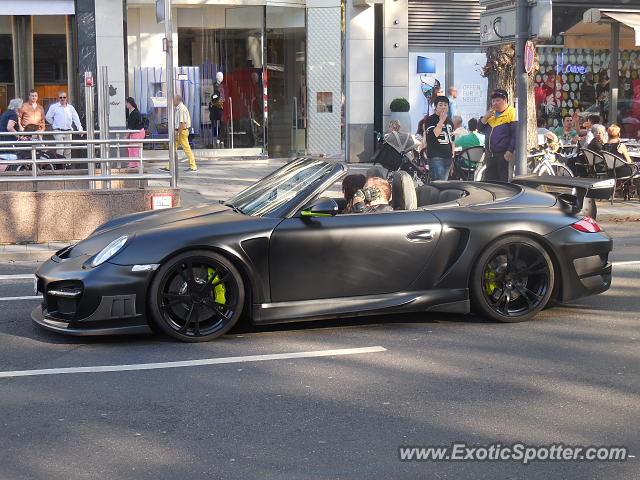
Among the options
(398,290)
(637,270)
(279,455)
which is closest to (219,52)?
(637,270)

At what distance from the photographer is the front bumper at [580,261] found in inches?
294

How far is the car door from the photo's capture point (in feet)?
22.7

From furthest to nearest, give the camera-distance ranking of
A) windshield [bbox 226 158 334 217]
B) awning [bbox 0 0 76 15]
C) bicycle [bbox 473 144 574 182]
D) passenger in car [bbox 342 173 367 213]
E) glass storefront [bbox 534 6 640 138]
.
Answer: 1. glass storefront [bbox 534 6 640 138]
2. awning [bbox 0 0 76 15]
3. bicycle [bbox 473 144 574 182]
4. passenger in car [bbox 342 173 367 213]
5. windshield [bbox 226 158 334 217]

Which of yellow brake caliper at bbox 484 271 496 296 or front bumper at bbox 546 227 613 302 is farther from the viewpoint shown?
front bumper at bbox 546 227 613 302

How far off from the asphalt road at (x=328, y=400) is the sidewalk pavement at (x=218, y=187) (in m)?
2.44

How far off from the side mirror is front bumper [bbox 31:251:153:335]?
1205mm

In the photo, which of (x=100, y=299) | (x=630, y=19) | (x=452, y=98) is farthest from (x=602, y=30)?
(x=100, y=299)

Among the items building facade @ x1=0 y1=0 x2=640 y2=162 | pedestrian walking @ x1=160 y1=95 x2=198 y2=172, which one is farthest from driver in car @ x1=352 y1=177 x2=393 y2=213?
building facade @ x1=0 y1=0 x2=640 y2=162

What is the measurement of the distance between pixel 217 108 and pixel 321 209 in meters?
17.8

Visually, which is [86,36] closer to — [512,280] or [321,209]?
[321,209]

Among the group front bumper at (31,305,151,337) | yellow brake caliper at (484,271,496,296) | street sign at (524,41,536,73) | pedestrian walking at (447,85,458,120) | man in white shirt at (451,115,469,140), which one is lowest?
front bumper at (31,305,151,337)

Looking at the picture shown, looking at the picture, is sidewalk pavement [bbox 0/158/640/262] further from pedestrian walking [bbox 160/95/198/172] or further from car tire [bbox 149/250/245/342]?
car tire [bbox 149/250/245/342]

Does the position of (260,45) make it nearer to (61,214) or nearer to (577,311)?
(61,214)

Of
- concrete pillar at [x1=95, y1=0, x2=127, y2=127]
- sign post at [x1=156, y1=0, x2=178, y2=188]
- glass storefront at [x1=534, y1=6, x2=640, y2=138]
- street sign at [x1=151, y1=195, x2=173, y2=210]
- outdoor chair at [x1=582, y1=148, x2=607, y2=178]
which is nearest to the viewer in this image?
street sign at [x1=151, y1=195, x2=173, y2=210]
